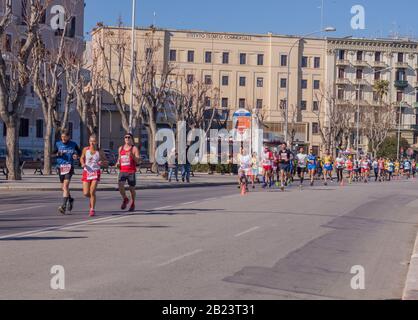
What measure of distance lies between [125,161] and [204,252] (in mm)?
7331

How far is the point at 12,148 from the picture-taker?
34219 mm

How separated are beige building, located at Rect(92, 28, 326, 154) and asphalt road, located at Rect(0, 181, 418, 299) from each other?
68.1 metres

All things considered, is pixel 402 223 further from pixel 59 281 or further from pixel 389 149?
pixel 389 149

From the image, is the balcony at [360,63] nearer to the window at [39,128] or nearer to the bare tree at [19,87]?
the window at [39,128]

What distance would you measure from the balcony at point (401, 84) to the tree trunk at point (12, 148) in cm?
7509

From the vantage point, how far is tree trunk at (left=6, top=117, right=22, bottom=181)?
34125 millimetres

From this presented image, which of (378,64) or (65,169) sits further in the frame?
(378,64)

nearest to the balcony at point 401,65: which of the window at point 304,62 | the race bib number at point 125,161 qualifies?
the window at point 304,62

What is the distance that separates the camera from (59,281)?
9578mm

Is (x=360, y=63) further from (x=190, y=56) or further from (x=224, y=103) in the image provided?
(x=190, y=56)

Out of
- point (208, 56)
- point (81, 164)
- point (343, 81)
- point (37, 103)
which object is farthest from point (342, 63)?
point (81, 164)

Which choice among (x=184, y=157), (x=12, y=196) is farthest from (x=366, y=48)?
(x=12, y=196)
